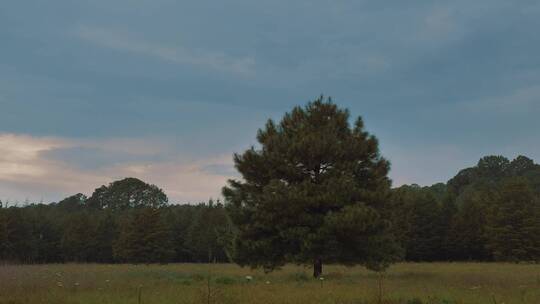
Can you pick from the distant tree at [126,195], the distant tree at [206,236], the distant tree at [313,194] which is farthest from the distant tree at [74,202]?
the distant tree at [313,194]

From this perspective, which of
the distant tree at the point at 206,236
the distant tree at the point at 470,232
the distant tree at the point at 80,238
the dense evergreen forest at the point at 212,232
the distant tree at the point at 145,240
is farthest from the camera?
the distant tree at the point at 80,238

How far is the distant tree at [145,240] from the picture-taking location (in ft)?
195

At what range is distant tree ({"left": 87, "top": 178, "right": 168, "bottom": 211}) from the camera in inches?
5089

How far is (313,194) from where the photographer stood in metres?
22.2

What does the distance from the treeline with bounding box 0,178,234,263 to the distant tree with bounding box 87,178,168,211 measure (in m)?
48.3

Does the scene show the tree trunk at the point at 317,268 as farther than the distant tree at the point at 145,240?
No

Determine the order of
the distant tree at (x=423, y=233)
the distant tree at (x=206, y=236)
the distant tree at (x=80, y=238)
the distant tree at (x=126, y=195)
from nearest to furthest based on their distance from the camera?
the distant tree at (x=423, y=233), the distant tree at (x=206, y=236), the distant tree at (x=80, y=238), the distant tree at (x=126, y=195)

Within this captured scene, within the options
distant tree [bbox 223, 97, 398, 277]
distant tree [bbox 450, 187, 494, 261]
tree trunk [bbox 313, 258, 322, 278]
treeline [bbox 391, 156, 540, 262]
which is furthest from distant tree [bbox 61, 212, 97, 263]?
tree trunk [bbox 313, 258, 322, 278]

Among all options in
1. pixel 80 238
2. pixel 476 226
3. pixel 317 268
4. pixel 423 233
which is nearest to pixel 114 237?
pixel 80 238

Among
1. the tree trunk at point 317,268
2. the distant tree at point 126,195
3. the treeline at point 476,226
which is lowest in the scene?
the tree trunk at point 317,268

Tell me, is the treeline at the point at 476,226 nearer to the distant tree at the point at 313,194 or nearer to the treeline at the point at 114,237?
the treeline at the point at 114,237

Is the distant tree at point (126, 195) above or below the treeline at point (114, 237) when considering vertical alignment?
above

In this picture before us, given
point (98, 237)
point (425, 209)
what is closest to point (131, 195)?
point (98, 237)

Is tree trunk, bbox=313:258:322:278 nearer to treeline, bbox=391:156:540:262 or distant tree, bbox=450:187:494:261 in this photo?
treeline, bbox=391:156:540:262
